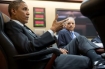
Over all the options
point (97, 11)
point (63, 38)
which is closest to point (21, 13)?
point (63, 38)

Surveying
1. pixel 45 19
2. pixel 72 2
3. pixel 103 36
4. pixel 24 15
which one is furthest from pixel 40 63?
pixel 72 2

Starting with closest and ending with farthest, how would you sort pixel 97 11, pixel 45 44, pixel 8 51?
pixel 97 11 → pixel 8 51 → pixel 45 44

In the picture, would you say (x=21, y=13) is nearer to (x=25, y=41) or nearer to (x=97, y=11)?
(x=25, y=41)

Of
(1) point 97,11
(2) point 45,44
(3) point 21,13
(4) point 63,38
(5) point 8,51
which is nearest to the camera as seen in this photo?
(1) point 97,11

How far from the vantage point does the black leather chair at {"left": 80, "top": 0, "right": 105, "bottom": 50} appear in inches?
29.5

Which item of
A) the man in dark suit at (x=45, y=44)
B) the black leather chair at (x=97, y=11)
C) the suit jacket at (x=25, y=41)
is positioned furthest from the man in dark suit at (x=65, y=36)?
the black leather chair at (x=97, y=11)

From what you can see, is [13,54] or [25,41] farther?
[25,41]

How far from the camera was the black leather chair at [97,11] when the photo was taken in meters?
0.75

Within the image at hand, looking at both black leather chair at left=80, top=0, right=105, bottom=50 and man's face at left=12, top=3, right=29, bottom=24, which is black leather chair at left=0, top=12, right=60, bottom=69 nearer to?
man's face at left=12, top=3, right=29, bottom=24

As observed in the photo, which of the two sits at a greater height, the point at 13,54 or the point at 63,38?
the point at 13,54

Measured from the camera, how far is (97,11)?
30.9 inches

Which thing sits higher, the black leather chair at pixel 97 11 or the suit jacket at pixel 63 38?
the black leather chair at pixel 97 11

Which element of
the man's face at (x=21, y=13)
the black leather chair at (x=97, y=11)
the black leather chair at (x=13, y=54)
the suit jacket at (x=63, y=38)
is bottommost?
the suit jacket at (x=63, y=38)

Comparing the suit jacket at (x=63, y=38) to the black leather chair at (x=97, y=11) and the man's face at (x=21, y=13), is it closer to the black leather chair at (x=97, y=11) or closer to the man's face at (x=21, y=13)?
the man's face at (x=21, y=13)
